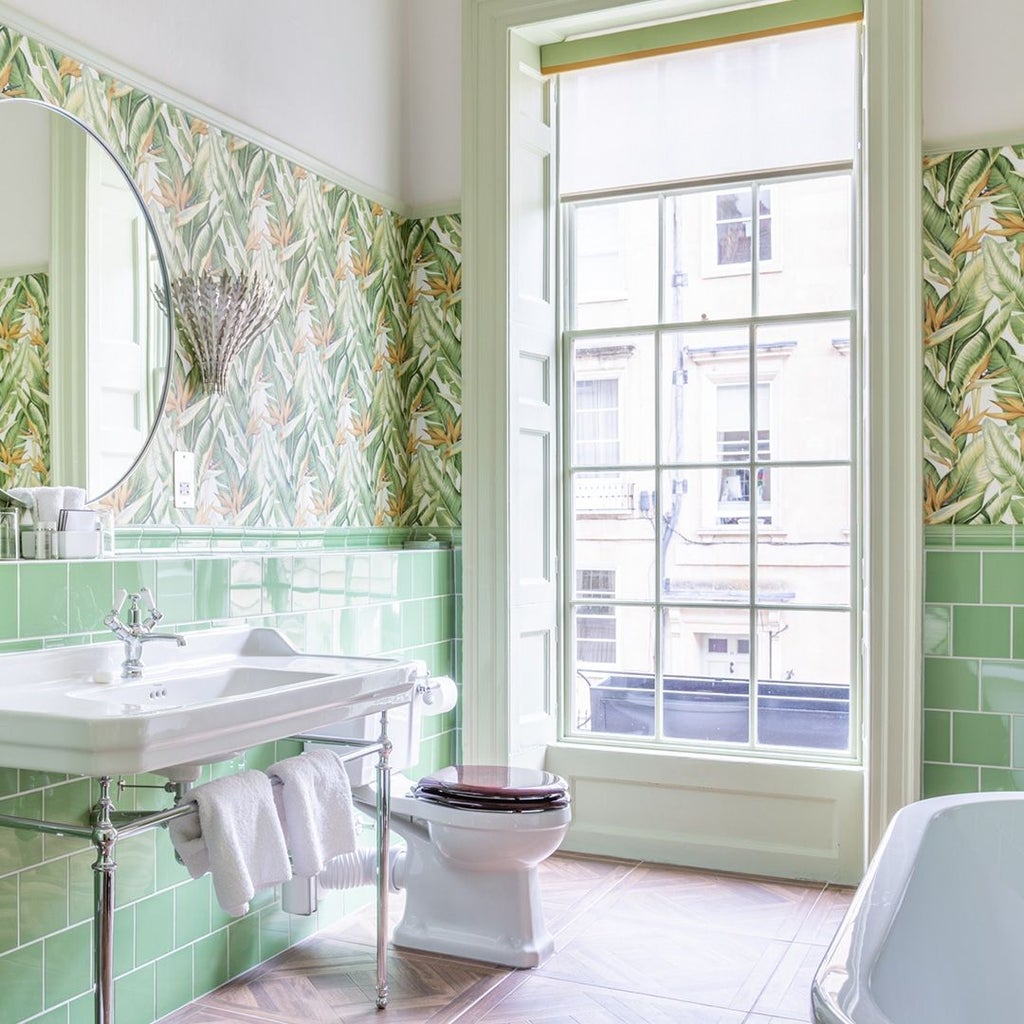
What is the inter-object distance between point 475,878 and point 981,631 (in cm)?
156

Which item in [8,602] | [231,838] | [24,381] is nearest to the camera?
[231,838]

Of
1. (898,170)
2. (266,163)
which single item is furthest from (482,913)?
(898,170)

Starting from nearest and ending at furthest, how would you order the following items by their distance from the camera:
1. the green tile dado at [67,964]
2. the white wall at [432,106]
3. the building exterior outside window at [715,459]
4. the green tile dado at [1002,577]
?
the green tile dado at [67,964], the green tile dado at [1002,577], the building exterior outside window at [715,459], the white wall at [432,106]

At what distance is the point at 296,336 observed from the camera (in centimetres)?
330

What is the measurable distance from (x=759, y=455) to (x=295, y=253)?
5.19 feet

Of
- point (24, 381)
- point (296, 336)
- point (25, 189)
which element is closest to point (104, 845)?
point (24, 381)

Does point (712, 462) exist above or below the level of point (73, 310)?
below

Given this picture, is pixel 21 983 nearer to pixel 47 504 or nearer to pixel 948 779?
pixel 47 504

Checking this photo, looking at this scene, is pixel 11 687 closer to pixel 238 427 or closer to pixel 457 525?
pixel 238 427

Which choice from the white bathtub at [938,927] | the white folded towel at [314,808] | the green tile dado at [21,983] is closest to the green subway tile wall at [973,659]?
the white bathtub at [938,927]

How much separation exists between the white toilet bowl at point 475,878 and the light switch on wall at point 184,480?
927 millimetres

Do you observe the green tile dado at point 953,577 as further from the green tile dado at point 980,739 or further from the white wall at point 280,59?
the white wall at point 280,59

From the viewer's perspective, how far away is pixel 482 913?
2898 millimetres

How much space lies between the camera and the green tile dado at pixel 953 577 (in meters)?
3.20
